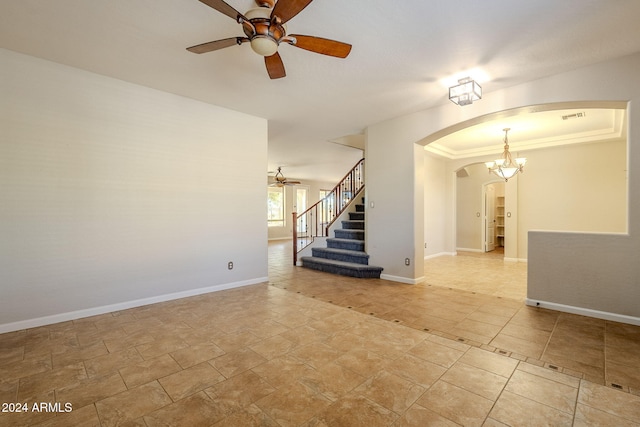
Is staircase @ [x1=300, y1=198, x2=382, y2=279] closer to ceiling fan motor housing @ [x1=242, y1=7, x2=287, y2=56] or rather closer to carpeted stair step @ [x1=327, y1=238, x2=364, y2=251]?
carpeted stair step @ [x1=327, y1=238, x2=364, y2=251]

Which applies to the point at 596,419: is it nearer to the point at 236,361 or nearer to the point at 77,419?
the point at 236,361

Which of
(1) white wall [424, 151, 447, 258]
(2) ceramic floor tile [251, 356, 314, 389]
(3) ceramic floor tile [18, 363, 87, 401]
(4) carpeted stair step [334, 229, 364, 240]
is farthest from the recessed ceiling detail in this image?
(3) ceramic floor tile [18, 363, 87, 401]

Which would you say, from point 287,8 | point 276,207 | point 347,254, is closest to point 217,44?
point 287,8

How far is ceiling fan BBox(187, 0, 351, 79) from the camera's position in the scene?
80.4 inches

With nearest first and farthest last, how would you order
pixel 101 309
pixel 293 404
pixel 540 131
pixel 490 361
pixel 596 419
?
pixel 596 419
pixel 293 404
pixel 490 361
pixel 101 309
pixel 540 131

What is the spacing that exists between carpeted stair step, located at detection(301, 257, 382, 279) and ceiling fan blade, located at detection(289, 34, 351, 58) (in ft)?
12.8

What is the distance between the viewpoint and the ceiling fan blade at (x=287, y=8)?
198cm

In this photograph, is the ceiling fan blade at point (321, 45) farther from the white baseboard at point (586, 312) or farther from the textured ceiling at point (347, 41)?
the white baseboard at point (586, 312)

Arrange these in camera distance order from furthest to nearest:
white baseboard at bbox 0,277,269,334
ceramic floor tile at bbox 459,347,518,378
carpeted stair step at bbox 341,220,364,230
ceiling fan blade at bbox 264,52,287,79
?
carpeted stair step at bbox 341,220,364,230, white baseboard at bbox 0,277,269,334, ceiling fan blade at bbox 264,52,287,79, ceramic floor tile at bbox 459,347,518,378

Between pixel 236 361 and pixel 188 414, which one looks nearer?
pixel 188 414

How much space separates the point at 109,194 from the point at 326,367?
11.2 feet

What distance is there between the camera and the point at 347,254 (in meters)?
6.02

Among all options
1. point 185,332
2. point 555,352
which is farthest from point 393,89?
point 185,332

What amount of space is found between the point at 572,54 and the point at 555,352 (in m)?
3.07
